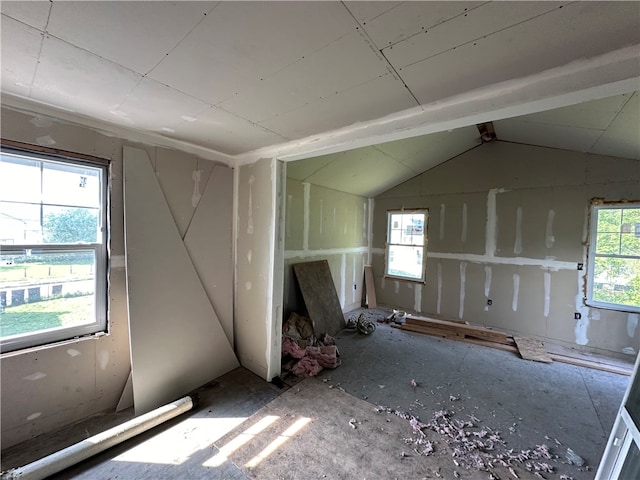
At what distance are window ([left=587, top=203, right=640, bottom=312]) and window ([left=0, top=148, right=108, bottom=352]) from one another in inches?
231

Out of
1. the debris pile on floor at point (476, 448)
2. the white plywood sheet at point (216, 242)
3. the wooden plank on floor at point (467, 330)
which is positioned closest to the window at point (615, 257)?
the wooden plank on floor at point (467, 330)

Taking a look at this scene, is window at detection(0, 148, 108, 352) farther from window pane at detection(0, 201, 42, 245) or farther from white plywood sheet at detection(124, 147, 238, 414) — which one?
white plywood sheet at detection(124, 147, 238, 414)

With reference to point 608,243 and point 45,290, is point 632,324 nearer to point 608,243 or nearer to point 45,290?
point 608,243

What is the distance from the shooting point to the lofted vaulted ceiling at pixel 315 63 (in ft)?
3.22

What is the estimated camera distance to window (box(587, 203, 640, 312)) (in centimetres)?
334

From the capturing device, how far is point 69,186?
6.60 ft

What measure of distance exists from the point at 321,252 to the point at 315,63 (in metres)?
3.38

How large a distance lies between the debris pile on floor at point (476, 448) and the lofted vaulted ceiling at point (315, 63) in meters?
2.35

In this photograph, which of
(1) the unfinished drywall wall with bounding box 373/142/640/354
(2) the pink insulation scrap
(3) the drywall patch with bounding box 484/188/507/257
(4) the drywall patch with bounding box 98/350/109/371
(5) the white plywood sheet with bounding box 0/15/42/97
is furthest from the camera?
(3) the drywall patch with bounding box 484/188/507/257

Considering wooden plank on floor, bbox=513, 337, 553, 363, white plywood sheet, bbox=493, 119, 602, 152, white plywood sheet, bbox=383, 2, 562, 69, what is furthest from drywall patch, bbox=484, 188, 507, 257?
white plywood sheet, bbox=383, 2, 562, 69

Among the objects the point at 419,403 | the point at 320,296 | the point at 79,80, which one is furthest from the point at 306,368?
the point at 79,80

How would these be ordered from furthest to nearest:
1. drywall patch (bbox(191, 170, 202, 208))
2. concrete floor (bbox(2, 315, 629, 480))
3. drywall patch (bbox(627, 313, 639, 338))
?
1. drywall patch (bbox(627, 313, 639, 338))
2. drywall patch (bbox(191, 170, 202, 208))
3. concrete floor (bbox(2, 315, 629, 480))

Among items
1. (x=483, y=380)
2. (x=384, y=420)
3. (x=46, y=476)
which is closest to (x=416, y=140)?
(x=483, y=380)

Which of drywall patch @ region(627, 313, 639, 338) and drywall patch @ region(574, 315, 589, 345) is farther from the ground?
drywall patch @ region(627, 313, 639, 338)
